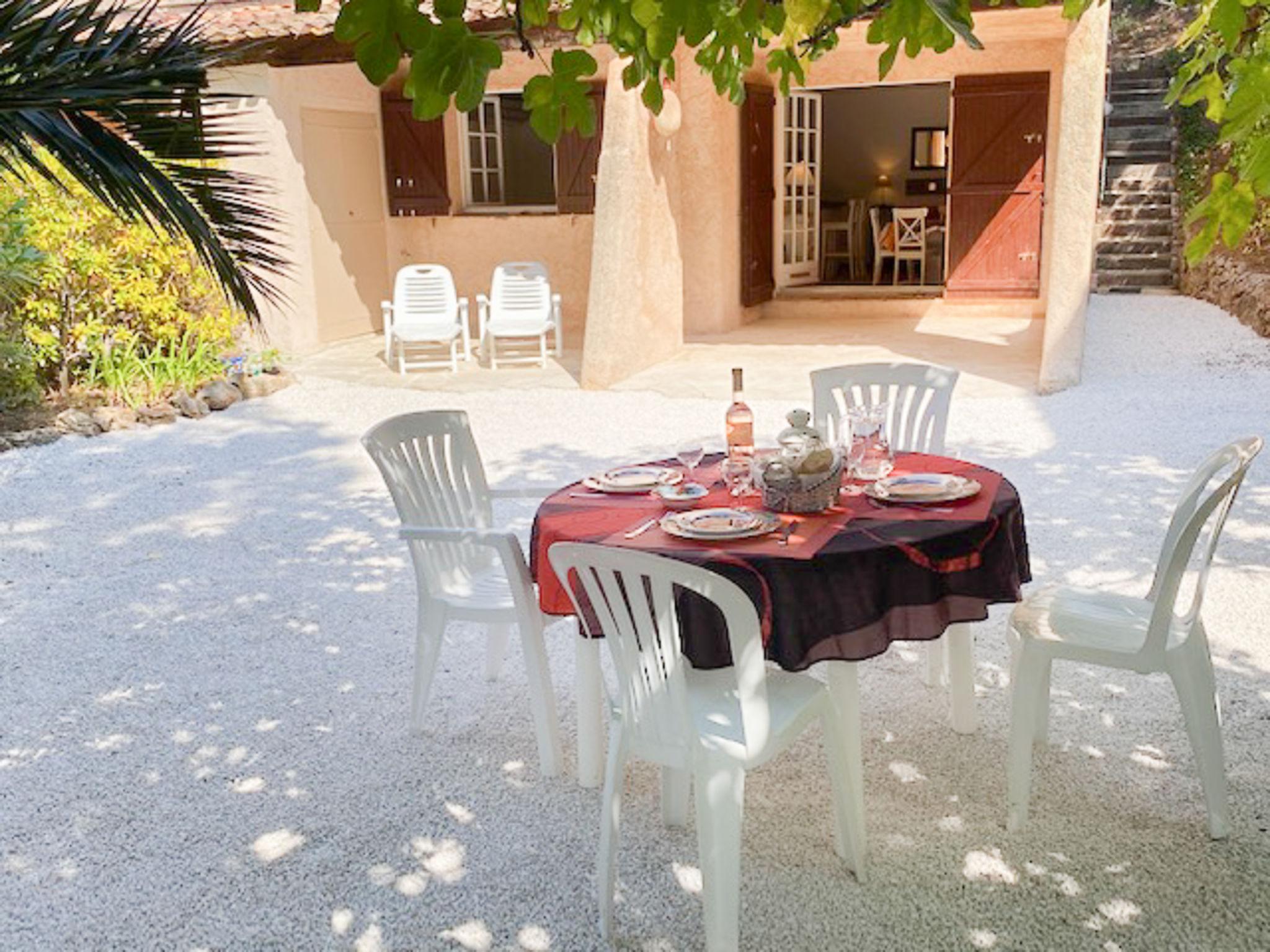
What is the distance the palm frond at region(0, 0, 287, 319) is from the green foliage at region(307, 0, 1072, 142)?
159 cm

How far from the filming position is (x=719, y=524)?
2838mm

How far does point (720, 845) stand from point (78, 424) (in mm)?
6854

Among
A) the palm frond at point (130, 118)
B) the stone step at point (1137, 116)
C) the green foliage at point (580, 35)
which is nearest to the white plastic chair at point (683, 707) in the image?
the green foliage at point (580, 35)

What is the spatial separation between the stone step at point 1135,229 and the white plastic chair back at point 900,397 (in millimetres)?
11193

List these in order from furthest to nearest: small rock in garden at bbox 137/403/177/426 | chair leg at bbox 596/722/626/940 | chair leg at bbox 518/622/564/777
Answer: small rock in garden at bbox 137/403/177/426 < chair leg at bbox 518/622/564/777 < chair leg at bbox 596/722/626/940

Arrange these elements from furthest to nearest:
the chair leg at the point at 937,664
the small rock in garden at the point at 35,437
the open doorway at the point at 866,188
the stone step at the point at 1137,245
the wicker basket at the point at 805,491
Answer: the stone step at the point at 1137,245, the open doorway at the point at 866,188, the small rock in garden at the point at 35,437, the chair leg at the point at 937,664, the wicker basket at the point at 805,491

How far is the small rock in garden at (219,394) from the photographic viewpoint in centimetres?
873

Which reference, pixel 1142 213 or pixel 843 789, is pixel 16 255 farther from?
pixel 1142 213

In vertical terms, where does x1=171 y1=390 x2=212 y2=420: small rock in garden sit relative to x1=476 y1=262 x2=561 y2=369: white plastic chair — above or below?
below

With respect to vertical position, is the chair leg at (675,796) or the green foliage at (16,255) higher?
the green foliage at (16,255)

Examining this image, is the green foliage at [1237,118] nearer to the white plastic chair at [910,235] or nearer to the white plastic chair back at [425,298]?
the white plastic chair back at [425,298]

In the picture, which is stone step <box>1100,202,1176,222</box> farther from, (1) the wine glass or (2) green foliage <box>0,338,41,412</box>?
(1) the wine glass

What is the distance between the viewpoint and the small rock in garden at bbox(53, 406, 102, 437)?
791 centimetres

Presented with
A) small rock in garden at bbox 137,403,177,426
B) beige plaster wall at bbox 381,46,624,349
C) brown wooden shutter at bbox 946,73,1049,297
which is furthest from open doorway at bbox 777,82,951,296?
small rock in garden at bbox 137,403,177,426
